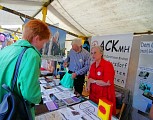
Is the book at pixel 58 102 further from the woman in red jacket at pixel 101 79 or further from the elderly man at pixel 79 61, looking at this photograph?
the elderly man at pixel 79 61

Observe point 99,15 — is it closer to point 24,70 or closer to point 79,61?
point 79,61

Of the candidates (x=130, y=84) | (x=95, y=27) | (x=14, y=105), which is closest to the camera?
(x=14, y=105)

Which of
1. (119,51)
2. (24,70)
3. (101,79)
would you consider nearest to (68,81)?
(101,79)

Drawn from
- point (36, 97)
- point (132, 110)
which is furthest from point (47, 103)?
point (132, 110)

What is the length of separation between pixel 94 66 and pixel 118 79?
93cm

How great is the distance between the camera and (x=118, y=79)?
251 cm

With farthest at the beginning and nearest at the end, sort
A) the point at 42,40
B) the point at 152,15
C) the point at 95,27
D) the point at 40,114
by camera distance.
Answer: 1. the point at 95,27
2. the point at 152,15
3. the point at 40,114
4. the point at 42,40

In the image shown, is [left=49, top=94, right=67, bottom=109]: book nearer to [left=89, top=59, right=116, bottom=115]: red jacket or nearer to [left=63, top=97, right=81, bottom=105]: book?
[left=63, top=97, right=81, bottom=105]: book

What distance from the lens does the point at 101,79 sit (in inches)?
66.7

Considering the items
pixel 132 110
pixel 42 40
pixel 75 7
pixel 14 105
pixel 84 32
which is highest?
pixel 75 7

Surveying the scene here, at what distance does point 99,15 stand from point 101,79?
1.03 m

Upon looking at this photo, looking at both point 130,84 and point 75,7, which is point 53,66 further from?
point 130,84

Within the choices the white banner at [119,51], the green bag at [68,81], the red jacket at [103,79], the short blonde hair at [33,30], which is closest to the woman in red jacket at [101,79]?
the red jacket at [103,79]

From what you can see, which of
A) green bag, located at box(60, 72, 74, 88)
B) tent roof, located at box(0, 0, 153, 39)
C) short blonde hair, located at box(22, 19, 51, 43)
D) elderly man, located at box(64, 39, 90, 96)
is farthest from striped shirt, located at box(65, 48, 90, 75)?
short blonde hair, located at box(22, 19, 51, 43)
